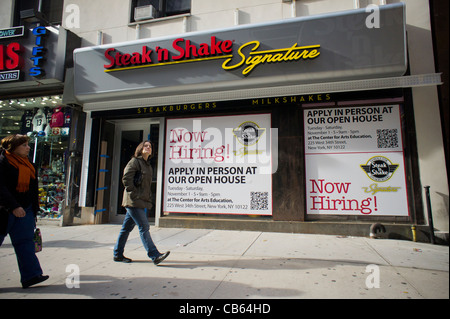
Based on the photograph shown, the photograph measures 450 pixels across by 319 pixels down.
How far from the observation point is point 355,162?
6059mm

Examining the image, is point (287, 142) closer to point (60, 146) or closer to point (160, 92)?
point (160, 92)

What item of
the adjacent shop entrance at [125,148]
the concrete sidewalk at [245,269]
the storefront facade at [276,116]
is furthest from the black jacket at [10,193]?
the adjacent shop entrance at [125,148]

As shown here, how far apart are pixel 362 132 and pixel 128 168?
5.10m

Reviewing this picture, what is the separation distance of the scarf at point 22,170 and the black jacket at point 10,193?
34 millimetres

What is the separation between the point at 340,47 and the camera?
5.70 metres

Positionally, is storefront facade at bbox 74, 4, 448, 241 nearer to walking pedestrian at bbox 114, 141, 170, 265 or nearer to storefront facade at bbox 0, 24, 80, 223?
storefront facade at bbox 0, 24, 80, 223

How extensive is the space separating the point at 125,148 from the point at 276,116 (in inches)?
194

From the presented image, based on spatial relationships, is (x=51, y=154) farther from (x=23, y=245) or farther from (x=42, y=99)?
(x=23, y=245)

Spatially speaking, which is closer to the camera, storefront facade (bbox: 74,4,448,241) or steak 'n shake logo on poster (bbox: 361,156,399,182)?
storefront facade (bbox: 74,4,448,241)

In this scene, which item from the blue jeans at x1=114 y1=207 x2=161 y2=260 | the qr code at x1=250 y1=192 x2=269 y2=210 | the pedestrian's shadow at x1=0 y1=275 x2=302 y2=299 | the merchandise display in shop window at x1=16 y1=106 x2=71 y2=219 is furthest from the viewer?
the merchandise display in shop window at x1=16 y1=106 x2=71 y2=219

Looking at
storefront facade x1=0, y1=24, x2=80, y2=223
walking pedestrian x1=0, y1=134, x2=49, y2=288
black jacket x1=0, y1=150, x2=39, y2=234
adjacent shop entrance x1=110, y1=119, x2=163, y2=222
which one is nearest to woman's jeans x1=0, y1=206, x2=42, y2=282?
walking pedestrian x1=0, y1=134, x2=49, y2=288

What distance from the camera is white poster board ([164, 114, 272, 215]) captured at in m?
6.57
